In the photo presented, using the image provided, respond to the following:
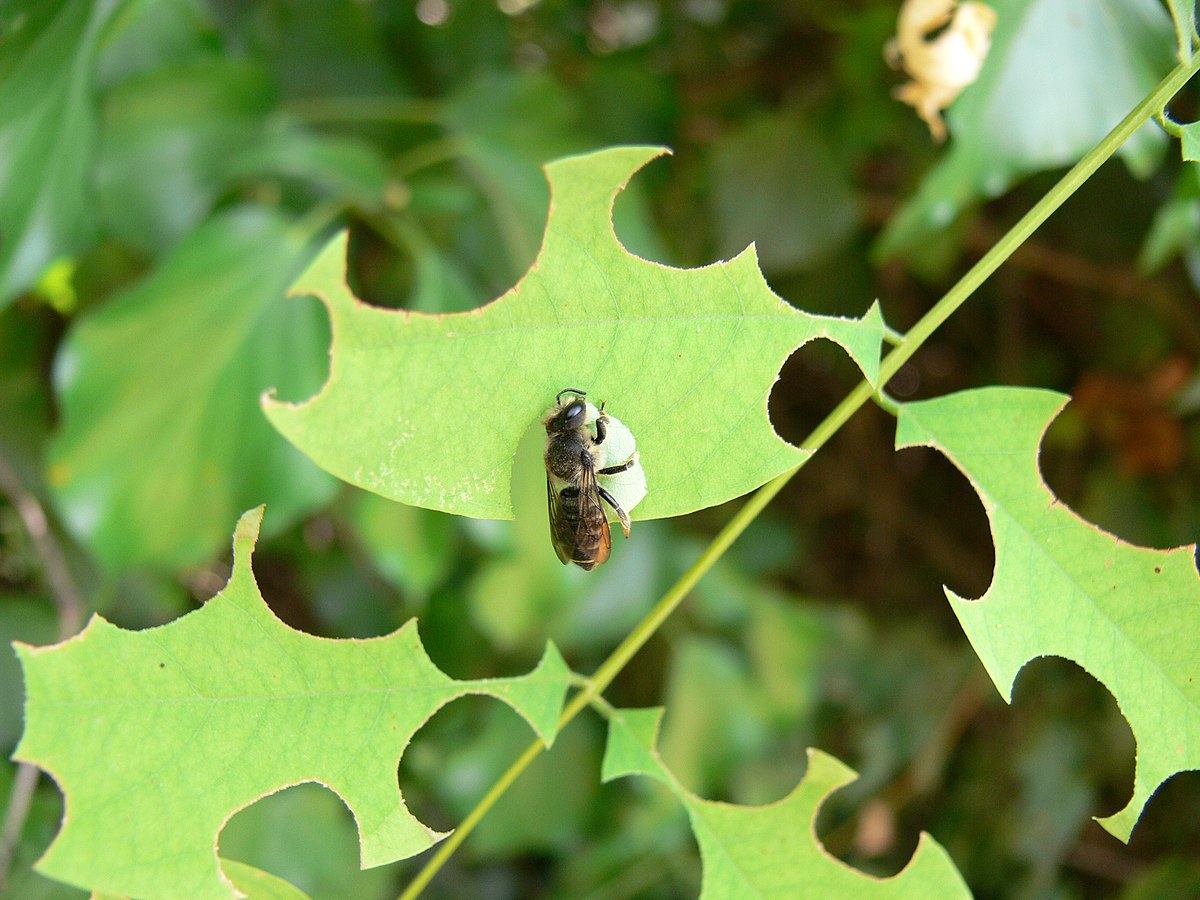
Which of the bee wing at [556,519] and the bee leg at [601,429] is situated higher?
the bee leg at [601,429]

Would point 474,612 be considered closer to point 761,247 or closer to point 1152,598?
point 761,247

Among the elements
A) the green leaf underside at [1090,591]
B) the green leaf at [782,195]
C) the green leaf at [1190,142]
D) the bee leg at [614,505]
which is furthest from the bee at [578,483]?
the green leaf at [782,195]

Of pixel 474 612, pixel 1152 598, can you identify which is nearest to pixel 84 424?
pixel 474 612

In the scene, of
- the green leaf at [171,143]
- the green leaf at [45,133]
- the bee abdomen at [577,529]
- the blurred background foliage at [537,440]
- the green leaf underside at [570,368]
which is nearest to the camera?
the green leaf underside at [570,368]

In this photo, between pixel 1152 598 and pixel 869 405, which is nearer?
pixel 1152 598

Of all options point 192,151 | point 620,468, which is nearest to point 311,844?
point 192,151

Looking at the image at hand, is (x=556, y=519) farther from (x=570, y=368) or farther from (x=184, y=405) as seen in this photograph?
(x=184, y=405)

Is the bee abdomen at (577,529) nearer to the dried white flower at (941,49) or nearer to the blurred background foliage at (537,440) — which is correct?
the blurred background foliage at (537,440)
